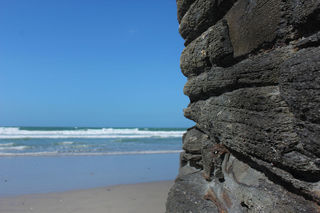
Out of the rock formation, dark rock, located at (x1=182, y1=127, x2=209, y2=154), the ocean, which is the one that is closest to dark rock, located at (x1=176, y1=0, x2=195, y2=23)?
the rock formation

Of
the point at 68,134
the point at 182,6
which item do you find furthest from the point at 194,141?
the point at 68,134

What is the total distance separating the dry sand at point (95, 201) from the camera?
14.8 feet

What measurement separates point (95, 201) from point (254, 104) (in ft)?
14.3

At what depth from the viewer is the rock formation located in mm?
1130

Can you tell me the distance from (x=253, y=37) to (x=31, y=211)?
474 cm

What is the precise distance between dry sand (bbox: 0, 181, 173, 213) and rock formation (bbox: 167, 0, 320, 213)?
2.66 m

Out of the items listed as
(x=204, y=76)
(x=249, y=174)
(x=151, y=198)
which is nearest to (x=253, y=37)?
(x=204, y=76)

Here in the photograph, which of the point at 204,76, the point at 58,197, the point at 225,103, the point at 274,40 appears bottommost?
the point at 58,197

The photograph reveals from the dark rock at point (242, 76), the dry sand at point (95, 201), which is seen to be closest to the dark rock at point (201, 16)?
the dark rock at point (242, 76)

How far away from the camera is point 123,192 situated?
5.53 m

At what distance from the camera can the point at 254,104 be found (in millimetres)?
1447

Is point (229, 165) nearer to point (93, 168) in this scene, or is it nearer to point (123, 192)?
point (123, 192)

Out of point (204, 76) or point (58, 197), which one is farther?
point (58, 197)

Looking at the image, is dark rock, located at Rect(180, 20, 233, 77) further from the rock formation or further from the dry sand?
the dry sand
